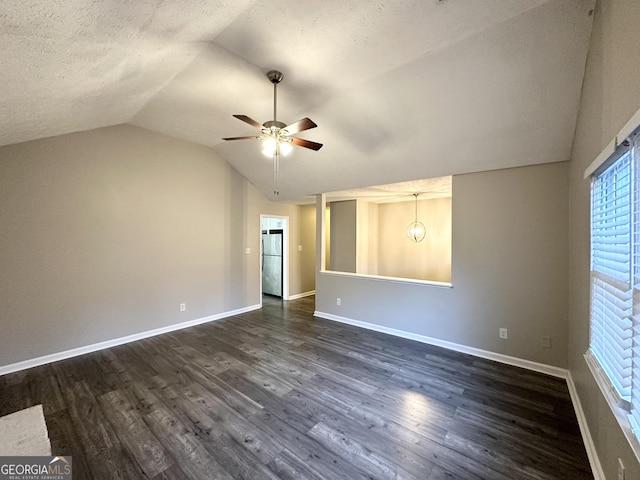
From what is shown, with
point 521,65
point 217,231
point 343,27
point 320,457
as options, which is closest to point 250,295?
point 217,231

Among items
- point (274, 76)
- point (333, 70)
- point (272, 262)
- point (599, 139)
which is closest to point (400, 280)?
point (599, 139)

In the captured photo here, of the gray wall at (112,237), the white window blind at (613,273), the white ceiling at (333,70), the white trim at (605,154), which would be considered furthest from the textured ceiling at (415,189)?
the gray wall at (112,237)

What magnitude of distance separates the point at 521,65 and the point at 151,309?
5.44 metres

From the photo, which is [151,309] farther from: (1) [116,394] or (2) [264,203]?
(2) [264,203]

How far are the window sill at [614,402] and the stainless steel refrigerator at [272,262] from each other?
223 inches

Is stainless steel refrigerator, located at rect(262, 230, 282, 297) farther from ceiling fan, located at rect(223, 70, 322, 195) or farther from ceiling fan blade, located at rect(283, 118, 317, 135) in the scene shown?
ceiling fan blade, located at rect(283, 118, 317, 135)

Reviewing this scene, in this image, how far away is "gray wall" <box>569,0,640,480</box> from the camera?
3.97 feet

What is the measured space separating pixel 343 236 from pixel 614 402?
198 inches

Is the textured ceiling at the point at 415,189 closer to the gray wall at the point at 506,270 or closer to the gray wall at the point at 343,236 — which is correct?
the gray wall at the point at 343,236

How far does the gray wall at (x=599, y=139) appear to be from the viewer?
121cm

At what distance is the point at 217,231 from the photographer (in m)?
4.92

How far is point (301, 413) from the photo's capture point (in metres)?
2.23

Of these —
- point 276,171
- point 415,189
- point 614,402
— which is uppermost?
point 276,171

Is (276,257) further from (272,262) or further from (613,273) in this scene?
(613,273)
